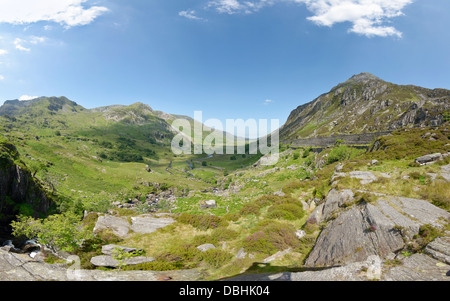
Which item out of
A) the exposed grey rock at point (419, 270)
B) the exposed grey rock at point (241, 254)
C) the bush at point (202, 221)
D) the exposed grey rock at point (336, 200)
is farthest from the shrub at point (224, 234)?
the exposed grey rock at point (419, 270)

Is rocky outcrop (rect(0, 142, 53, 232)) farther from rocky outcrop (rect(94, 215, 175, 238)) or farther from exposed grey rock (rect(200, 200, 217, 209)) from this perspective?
exposed grey rock (rect(200, 200, 217, 209))

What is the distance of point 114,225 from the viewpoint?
24.8 metres

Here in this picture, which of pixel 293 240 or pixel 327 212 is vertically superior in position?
pixel 327 212

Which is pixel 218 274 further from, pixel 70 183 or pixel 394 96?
pixel 394 96

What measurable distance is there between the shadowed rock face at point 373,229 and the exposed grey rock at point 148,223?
20.0 meters

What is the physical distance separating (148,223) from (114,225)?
4236mm

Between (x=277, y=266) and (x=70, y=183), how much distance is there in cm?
10947

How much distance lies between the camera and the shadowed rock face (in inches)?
443

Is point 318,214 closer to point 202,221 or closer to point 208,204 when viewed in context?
point 202,221

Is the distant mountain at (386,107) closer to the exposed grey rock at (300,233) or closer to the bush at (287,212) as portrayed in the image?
the bush at (287,212)

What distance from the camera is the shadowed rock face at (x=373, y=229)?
36.9ft

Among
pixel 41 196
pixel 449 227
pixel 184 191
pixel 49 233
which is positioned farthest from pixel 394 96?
pixel 41 196

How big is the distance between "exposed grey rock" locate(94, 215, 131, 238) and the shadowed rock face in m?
22.0

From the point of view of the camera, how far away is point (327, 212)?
19.2 metres
